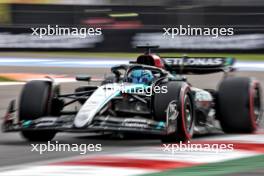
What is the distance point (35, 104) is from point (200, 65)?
2463mm

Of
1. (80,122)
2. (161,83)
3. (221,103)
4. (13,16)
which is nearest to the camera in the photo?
(80,122)

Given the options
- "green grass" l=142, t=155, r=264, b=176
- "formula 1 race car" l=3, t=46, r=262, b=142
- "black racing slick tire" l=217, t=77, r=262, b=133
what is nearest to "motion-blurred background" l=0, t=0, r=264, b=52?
"formula 1 race car" l=3, t=46, r=262, b=142

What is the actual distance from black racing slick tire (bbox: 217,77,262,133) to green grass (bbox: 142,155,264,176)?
2.25 metres

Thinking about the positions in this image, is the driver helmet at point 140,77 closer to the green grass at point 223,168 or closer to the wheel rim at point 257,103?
the wheel rim at point 257,103

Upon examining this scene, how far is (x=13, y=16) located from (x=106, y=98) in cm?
1816

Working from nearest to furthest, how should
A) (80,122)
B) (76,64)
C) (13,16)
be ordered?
(80,122)
(76,64)
(13,16)

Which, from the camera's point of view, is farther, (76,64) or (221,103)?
(76,64)

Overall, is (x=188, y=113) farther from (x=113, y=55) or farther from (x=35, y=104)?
(x=113, y=55)

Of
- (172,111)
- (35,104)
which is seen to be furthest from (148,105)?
(35,104)

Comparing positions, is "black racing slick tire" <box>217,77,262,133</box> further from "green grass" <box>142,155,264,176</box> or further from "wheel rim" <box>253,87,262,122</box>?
"green grass" <box>142,155,264,176</box>

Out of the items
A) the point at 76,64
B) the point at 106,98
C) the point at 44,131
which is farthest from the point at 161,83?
the point at 76,64

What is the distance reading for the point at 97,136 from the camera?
10789 millimetres

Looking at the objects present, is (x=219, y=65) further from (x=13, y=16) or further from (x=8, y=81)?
(x=13, y=16)

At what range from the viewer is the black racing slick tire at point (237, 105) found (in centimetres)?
1042
